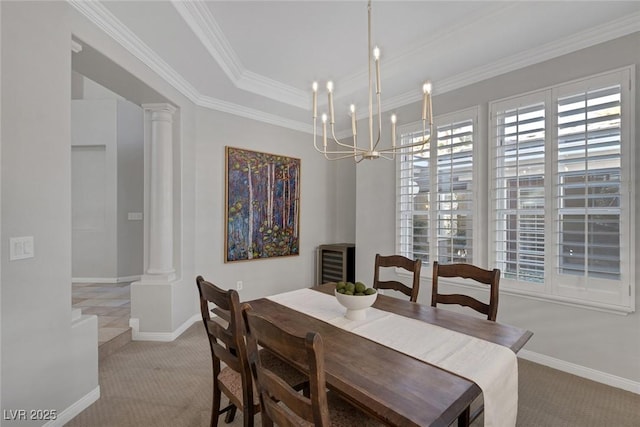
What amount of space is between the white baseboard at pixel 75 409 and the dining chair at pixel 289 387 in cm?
150

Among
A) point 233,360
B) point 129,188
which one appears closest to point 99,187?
point 129,188

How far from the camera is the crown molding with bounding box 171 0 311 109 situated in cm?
227

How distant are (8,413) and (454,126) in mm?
3897

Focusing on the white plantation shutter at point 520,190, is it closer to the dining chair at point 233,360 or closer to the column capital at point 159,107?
the dining chair at point 233,360

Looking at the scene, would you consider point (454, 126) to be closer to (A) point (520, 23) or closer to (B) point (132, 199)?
(A) point (520, 23)

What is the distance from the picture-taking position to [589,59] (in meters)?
2.41

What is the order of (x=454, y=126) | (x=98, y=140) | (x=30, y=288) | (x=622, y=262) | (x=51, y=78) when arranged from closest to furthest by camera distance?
1. (x=30, y=288)
2. (x=51, y=78)
3. (x=622, y=262)
4. (x=454, y=126)
5. (x=98, y=140)

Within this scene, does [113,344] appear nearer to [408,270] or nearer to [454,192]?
[408,270]

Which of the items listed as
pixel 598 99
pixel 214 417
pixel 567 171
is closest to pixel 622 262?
pixel 567 171

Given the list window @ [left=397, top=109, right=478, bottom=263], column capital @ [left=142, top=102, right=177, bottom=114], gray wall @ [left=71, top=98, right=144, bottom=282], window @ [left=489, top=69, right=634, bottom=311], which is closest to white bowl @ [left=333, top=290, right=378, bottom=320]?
window @ [left=397, top=109, right=478, bottom=263]

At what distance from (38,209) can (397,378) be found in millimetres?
2059

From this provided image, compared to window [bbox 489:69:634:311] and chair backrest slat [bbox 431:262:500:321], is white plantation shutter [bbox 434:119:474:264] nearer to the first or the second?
window [bbox 489:69:634:311]

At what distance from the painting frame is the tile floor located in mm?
1291

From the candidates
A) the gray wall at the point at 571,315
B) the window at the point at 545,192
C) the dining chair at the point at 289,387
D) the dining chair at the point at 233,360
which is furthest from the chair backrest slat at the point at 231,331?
the gray wall at the point at 571,315
